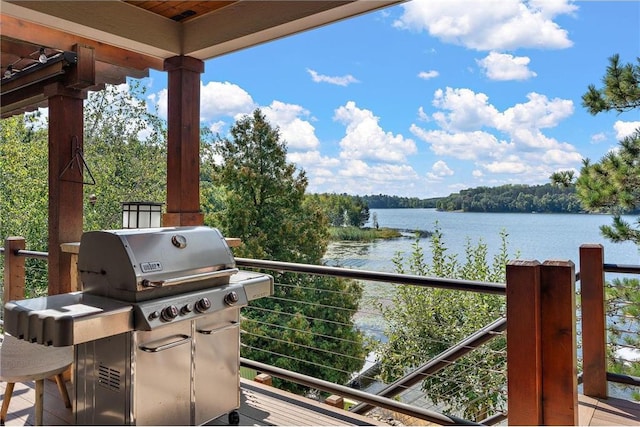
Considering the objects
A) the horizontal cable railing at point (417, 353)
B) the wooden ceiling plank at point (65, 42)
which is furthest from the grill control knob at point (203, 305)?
the wooden ceiling plank at point (65, 42)

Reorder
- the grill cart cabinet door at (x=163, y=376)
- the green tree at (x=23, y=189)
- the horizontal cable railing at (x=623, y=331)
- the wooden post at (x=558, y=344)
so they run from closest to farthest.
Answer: the wooden post at (x=558, y=344) → the grill cart cabinet door at (x=163, y=376) → the horizontal cable railing at (x=623, y=331) → the green tree at (x=23, y=189)

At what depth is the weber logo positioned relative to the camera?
1.87m

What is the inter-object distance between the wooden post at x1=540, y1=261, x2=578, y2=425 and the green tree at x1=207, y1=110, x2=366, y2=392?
340 inches

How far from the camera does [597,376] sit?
2510 mm

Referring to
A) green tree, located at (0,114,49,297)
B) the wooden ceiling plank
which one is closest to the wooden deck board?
the wooden ceiling plank

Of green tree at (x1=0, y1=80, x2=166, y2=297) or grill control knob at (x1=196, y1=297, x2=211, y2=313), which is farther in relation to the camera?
green tree at (x1=0, y1=80, x2=166, y2=297)

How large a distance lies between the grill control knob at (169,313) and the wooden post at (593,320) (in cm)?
223

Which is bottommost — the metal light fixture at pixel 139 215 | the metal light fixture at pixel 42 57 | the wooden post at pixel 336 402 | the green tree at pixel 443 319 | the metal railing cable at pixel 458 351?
the green tree at pixel 443 319

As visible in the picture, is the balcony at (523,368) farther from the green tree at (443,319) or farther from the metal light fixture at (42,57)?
the green tree at (443,319)

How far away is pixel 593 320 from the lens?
2518mm

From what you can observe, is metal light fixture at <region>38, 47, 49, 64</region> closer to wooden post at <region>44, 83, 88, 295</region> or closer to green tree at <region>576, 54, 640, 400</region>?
wooden post at <region>44, 83, 88, 295</region>

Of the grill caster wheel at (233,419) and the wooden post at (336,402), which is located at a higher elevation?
the grill caster wheel at (233,419)

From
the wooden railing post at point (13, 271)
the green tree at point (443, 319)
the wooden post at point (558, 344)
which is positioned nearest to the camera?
the wooden post at point (558, 344)

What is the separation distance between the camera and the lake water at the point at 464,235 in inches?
356
